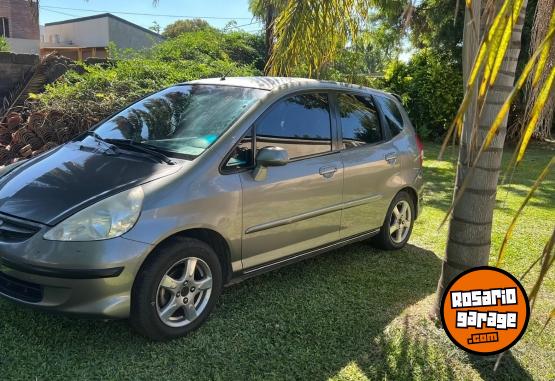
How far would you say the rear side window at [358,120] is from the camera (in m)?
4.54

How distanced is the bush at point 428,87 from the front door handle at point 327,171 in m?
10.6

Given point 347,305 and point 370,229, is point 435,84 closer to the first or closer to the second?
point 370,229

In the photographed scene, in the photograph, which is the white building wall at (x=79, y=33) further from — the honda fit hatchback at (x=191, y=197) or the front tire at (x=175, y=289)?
the front tire at (x=175, y=289)

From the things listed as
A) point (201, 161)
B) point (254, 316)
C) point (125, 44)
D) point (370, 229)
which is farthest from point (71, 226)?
point (125, 44)

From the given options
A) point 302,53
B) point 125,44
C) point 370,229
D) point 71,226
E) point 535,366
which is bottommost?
point 535,366

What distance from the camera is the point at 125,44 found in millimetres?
35469

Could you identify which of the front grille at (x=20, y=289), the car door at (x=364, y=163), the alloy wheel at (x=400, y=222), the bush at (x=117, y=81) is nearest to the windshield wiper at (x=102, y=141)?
the front grille at (x=20, y=289)

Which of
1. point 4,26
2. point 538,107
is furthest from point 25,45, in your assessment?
point 538,107

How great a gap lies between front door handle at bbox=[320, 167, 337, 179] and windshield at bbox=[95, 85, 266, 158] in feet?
2.56

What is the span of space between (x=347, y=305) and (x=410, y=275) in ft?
3.23

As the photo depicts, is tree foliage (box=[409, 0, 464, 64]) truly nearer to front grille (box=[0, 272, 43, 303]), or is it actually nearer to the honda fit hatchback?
the honda fit hatchback

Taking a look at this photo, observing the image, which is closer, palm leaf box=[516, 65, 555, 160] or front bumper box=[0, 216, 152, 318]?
palm leaf box=[516, 65, 555, 160]

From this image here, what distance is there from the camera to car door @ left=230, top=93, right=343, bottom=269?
3.70 m

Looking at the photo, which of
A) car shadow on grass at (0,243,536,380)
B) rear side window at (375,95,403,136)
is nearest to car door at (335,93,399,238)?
rear side window at (375,95,403,136)
